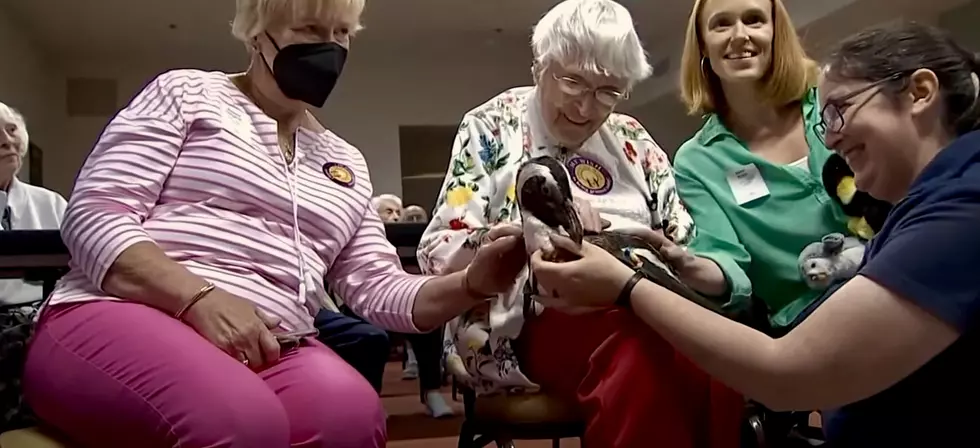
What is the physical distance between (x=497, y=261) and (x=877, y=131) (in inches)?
21.2

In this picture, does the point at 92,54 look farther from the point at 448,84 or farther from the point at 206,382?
the point at 206,382

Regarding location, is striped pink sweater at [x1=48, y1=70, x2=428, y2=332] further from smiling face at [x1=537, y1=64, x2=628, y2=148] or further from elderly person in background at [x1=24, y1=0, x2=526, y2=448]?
smiling face at [x1=537, y1=64, x2=628, y2=148]

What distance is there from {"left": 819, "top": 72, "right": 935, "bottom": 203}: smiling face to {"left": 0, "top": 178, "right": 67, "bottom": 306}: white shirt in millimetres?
2214

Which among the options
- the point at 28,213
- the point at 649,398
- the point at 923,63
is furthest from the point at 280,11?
the point at 28,213

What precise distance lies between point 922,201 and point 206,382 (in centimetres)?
74

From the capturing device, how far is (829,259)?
1.46 metres

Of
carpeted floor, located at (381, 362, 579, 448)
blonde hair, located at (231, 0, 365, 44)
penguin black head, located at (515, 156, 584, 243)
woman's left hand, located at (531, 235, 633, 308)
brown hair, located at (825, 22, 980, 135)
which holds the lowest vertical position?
carpeted floor, located at (381, 362, 579, 448)

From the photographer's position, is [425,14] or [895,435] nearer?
[895,435]

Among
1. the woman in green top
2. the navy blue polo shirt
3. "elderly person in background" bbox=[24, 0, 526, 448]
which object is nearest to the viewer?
the navy blue polo shirt

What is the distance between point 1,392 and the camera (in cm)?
126

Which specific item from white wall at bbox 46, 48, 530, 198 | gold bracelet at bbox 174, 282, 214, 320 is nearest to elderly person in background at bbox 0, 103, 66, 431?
gold bracelet at bbox 174, 282, 214, 320

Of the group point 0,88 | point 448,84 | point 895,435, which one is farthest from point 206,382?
point 448,84

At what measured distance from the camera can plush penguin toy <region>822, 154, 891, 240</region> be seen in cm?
145

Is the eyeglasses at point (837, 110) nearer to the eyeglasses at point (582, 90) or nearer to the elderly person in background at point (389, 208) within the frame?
the eyeglasses at point (582, 90)
